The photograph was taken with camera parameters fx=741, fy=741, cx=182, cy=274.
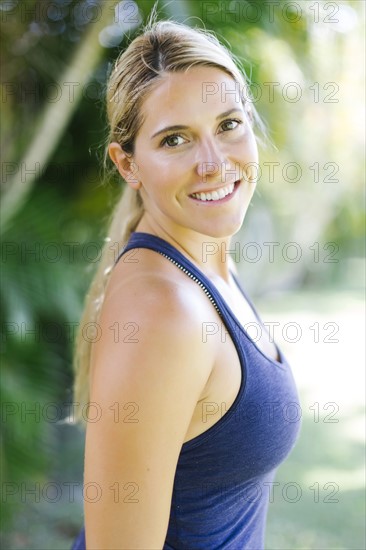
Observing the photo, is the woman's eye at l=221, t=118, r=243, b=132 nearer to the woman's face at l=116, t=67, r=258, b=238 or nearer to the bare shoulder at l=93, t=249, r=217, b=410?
the woman's face at l=116, t=67, r=258, b=238

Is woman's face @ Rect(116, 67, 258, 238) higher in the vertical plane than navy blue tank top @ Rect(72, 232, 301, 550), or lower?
higher

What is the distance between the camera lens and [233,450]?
128 centimetres

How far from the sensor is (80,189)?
14.0ft

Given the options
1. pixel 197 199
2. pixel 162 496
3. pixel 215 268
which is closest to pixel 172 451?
pixel 162 496

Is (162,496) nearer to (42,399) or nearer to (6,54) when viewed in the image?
(42,399)

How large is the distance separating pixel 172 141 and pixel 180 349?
412 mm

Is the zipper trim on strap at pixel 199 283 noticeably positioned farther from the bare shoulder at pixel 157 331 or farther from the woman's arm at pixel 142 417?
the woman's arm at pixel 142 417

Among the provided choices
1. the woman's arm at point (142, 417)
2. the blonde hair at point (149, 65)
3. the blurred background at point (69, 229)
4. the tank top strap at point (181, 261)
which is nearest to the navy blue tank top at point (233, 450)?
the tank top strap at point (181, 261)

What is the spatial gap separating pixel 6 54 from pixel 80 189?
0.83m

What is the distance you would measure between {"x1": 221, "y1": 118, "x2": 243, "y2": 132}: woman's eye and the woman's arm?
1.19 feet

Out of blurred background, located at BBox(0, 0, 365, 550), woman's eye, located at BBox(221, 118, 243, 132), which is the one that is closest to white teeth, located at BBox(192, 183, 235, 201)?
woman's eye, located at BBox(221, 118, 243, 132)

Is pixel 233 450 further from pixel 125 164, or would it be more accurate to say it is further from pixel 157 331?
pixel 125 164

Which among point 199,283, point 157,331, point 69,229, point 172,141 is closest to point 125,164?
point 172,141

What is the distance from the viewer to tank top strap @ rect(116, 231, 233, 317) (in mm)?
1331
